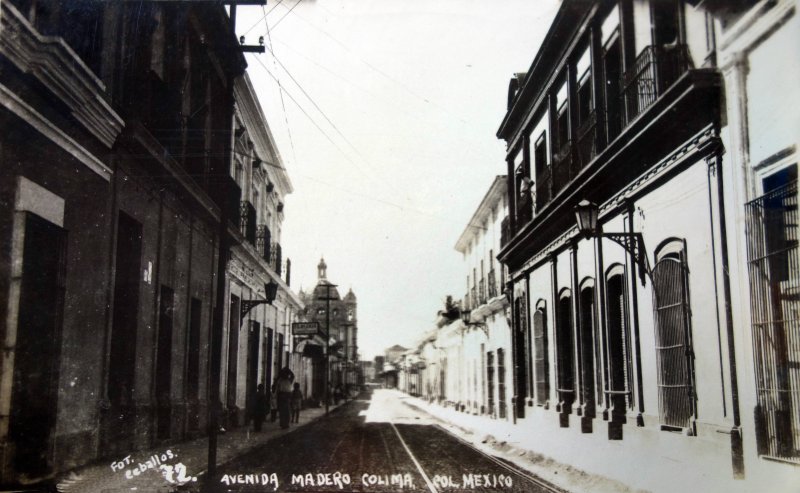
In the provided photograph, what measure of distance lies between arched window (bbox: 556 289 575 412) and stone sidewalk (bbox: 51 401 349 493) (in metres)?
5.70

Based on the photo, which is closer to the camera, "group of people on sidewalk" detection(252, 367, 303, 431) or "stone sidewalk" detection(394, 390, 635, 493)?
"stone sidewalk" detection(394, 390, 635, 493)

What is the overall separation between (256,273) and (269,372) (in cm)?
434

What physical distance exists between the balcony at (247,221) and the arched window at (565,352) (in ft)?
24.2

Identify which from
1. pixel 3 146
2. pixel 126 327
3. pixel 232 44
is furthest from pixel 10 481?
pixel 232 44

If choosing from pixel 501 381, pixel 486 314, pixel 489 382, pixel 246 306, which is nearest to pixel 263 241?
pixel 246 306

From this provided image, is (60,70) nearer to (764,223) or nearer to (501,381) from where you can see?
(764,223)

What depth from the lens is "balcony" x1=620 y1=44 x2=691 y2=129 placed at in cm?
761

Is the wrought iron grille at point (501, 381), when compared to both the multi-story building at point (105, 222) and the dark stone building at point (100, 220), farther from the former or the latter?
the dark stone building at point (100, 220)

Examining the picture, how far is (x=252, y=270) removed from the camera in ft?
57.7

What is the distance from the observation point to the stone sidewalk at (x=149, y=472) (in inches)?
258

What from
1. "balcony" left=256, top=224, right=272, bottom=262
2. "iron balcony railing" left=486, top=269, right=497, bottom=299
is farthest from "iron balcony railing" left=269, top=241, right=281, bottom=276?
"iron balcony railing" left=486, top=269, right=497, bottom=299

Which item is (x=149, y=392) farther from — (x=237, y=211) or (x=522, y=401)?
(x=522, y=401)

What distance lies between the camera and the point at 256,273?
59.4 ft

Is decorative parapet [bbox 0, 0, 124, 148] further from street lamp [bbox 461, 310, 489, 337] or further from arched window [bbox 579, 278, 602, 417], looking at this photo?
street lamp [bbox 461, 310, 489, 337]
